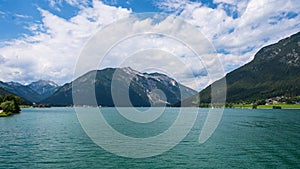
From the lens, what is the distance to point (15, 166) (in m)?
30.7

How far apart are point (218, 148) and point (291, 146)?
493 inches

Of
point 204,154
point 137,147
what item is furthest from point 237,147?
point 137,147

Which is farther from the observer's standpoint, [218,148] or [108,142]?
[108,142]

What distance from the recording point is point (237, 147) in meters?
44.2

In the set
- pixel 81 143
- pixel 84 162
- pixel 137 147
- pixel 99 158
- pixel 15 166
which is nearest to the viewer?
pixel 15 166

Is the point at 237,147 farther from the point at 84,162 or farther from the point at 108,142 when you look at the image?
the point at 84,162

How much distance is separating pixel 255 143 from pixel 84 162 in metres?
30.8

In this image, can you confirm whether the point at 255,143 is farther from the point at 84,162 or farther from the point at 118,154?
the point at 84,162

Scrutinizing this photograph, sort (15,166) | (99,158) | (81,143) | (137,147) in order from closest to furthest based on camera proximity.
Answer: (15,166)
(99,158)
(137,147)
(81,143)

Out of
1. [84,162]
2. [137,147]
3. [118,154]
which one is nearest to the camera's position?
[84,162]

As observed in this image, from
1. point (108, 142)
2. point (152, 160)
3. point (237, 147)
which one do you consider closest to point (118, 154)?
point (152, 160)

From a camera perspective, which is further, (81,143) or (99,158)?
(81,143)

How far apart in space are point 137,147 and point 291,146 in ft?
82.3

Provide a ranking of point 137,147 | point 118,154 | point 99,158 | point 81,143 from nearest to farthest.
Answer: point 99,158
point 118,154
point 137,147
point 81,143
